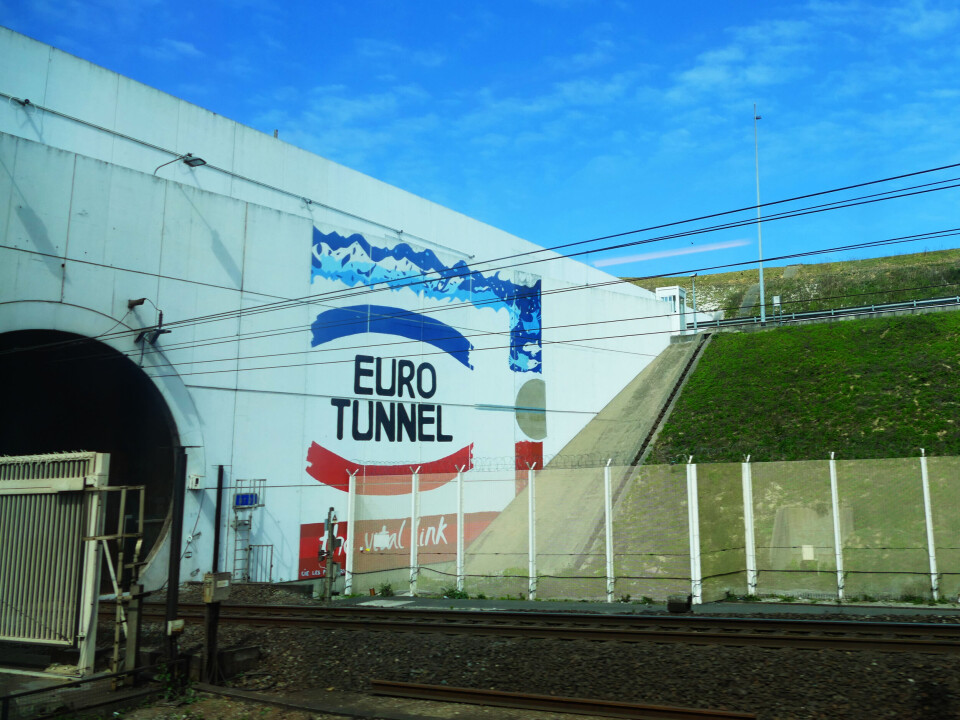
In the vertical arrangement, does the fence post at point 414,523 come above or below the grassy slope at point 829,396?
below

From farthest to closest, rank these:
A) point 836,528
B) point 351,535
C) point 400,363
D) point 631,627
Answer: point 400,363 < point 351,535 < point 836,528 < point 631,627

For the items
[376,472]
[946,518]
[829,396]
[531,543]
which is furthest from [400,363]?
[829,396]

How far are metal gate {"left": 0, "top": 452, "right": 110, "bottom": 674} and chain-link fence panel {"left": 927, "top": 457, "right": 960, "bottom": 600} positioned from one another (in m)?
15.8

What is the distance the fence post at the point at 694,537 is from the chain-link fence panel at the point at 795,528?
143cm

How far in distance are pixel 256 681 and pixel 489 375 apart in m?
23.2

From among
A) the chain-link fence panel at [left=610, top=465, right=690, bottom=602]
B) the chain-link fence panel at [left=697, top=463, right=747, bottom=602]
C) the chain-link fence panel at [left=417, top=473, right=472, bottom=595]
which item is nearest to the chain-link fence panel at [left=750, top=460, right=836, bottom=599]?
the chain-link fence panel at [left=697, top=463, right=747, bottom=602]

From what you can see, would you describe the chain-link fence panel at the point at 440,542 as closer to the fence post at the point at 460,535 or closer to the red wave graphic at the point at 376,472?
the fence post at the point at 460,535

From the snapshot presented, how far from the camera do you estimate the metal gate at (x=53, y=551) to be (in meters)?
9.09

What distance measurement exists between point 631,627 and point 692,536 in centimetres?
440

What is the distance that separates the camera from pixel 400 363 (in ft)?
94.2

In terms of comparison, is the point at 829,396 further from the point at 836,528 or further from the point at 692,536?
the point at 692,536

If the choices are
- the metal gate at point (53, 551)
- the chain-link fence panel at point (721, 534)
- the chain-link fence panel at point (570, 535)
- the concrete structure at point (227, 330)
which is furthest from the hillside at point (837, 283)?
the metal gate at point (53, 551)

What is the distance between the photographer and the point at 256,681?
10.2 metres

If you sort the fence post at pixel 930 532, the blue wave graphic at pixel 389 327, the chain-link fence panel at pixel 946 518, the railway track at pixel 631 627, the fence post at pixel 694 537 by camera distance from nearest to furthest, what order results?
the railway track at pixel 631 627 → the fence post at pixel 930 532 → the chain-link fence panel at pixel 946 518 → the fence post at pixel 694 537 → the blue wave graphic at pixel 389 327
